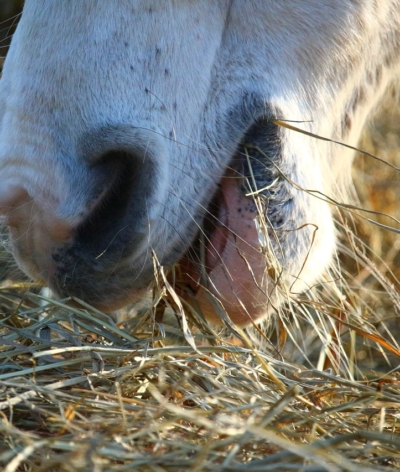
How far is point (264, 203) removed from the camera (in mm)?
1225

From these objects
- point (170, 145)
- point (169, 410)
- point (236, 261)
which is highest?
point (170, 145)

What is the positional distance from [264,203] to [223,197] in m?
0.09

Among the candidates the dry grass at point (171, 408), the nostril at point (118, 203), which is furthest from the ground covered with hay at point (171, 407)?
the nostril at point (118, 203)

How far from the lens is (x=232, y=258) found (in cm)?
124

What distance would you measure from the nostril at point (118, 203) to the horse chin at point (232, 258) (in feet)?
0.48

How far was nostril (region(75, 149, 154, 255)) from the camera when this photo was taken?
1.13 metres

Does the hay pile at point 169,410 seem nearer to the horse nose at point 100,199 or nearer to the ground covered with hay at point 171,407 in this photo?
the ground covered with hay at point 171,407

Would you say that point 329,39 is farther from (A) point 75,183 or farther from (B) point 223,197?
(A) point 75,183

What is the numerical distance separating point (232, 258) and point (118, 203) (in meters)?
0.23

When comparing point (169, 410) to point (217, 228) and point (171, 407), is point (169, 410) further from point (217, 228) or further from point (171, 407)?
point (217, 228)

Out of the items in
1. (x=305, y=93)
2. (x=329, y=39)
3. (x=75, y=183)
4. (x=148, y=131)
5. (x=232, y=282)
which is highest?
(x=329, y=39)

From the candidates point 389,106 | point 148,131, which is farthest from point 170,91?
point 389,106

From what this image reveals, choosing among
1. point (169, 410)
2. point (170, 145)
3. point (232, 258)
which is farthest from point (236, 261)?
point (169, 410)

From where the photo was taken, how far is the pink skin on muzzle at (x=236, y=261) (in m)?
1.24
